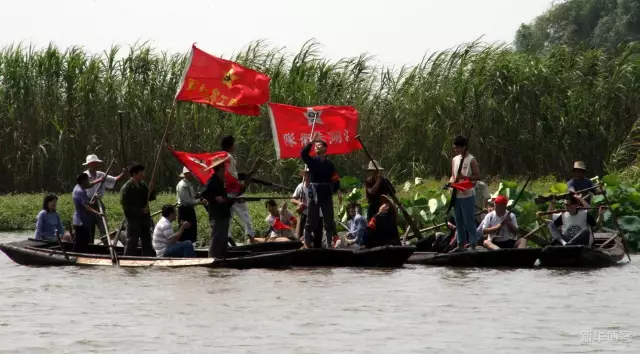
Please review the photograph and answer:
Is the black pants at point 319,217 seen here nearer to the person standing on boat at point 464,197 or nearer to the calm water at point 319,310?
the calm water at point 319,310

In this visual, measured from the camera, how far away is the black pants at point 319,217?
1775 centimetres

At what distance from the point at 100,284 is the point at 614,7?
40904mm

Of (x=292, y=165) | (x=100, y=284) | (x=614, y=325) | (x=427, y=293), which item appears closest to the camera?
(x=614, y=325)

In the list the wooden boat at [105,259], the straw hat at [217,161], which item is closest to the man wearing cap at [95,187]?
the wooden boat at [105,259]

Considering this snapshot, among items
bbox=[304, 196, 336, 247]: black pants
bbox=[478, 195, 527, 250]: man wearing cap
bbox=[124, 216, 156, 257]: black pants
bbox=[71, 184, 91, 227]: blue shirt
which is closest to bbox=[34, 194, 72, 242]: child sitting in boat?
bbox=[71, 184, 91, 227]: blue shirt

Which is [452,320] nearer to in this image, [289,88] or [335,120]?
[335,120]

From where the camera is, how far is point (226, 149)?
60.3 feet

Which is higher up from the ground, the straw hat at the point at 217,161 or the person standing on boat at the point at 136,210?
the straw hat at the point at 217,161

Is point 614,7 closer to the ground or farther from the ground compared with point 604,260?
farther from the ground

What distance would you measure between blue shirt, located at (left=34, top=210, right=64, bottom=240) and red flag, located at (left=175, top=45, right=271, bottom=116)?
93.7 inches

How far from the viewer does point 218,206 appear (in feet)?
56.7

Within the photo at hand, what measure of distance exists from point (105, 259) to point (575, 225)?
5.70 metres

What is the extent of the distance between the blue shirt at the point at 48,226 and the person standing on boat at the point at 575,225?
6.50m

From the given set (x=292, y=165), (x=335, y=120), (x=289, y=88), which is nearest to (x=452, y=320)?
(x=335, y=120)
